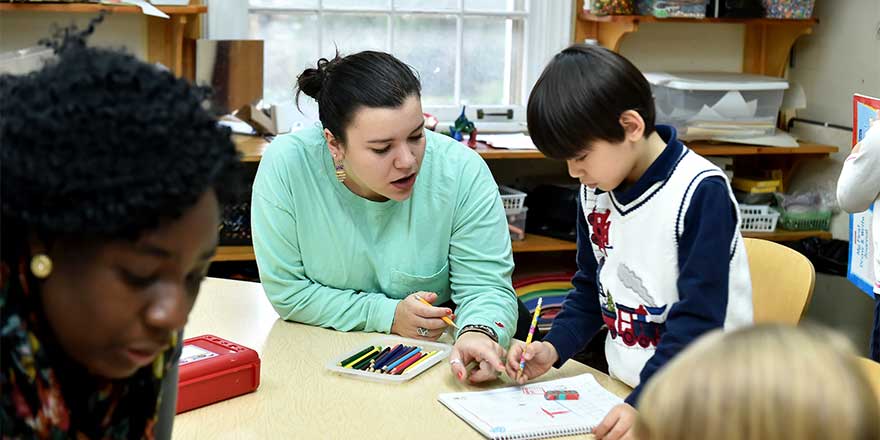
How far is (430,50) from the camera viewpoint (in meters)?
3.55

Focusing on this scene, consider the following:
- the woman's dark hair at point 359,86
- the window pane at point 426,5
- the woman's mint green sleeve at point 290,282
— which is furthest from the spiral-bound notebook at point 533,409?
the window pane at point 426,5

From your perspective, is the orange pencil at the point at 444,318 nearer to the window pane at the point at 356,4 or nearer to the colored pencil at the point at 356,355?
the colored pencil at the point at 356,355

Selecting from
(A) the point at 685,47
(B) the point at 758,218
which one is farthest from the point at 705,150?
(A) the point at 685,47

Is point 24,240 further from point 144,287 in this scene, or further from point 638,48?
point 638,48

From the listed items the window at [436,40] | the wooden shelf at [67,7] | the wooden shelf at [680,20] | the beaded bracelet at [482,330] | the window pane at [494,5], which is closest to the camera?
the beaded bracelet at [482,330]

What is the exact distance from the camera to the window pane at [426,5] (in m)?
3.48

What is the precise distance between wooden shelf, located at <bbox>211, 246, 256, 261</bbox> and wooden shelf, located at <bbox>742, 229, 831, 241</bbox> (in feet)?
5.49

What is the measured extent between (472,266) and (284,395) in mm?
566

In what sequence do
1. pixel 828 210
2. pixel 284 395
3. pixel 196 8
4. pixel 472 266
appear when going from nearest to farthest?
pixel 284 395 < pixel 472 266 < pixel 196 8 < pixel 828 210

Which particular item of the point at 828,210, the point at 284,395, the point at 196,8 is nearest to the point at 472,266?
the point at 284,395

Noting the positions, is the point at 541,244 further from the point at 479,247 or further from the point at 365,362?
the point at 365,362

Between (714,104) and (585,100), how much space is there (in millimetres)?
2055

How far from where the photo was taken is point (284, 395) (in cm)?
150

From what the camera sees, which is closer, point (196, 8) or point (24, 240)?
point (24, 240)
